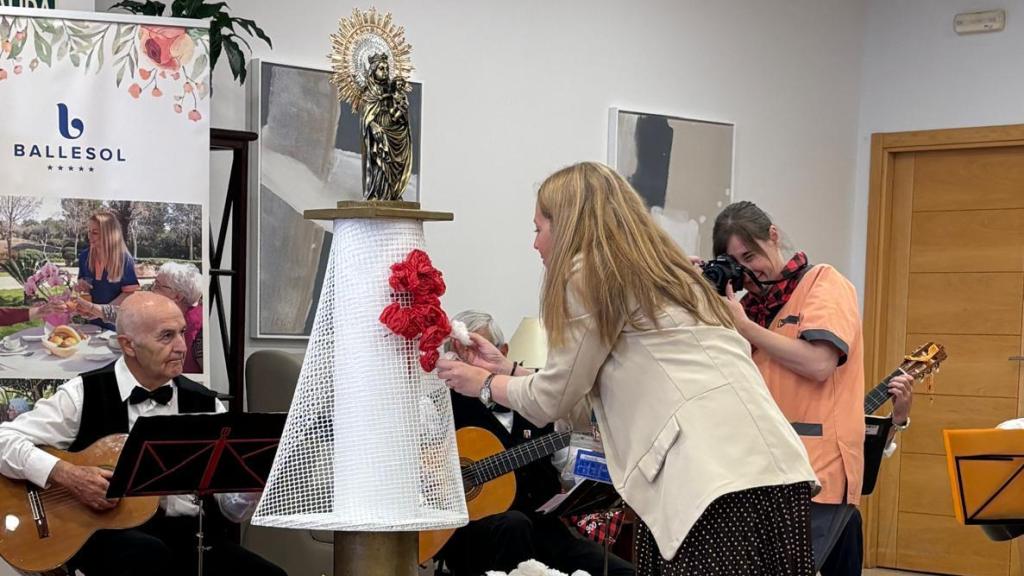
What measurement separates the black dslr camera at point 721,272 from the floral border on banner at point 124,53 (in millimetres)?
1633

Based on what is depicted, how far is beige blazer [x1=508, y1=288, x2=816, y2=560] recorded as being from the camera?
2.17 metres

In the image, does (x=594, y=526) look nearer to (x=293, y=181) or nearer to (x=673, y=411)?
(x=293, y=181)

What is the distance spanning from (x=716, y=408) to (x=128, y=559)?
181 centimetres

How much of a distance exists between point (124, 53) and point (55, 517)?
1.36m

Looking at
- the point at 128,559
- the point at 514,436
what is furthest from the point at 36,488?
the point at 514,436

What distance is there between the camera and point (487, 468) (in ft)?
13.2

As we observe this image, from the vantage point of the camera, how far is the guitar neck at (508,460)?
401 centimetres

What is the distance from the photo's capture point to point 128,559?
10.8 ft

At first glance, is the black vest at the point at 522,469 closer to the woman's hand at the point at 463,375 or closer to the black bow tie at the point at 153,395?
the black bow tie at the point at 153,395

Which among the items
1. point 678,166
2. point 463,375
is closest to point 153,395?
point 463,375

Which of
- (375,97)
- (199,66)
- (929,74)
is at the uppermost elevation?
(929,74)

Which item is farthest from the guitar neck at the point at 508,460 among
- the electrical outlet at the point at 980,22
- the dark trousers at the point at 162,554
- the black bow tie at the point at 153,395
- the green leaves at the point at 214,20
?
the electrical outlet at the point at 980,22

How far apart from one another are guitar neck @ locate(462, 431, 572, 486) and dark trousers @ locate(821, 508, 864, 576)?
0.95 metres

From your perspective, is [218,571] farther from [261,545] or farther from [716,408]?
[716,408]
